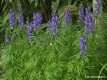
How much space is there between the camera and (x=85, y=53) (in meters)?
4.28

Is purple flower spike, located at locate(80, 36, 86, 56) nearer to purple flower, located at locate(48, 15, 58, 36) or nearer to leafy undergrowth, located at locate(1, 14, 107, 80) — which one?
leafy undergrowth, located at locate(1, 14, 107, 80)

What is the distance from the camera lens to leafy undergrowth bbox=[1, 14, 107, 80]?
170 inches

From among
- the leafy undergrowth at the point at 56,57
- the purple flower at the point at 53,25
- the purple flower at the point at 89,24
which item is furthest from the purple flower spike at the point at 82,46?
the purple flower at the point at 53,25

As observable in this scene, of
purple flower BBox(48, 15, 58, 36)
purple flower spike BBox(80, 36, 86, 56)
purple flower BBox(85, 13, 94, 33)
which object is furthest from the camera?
purple flower BBox(48, 15, 58, 36)

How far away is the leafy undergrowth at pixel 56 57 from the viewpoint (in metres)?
4.32

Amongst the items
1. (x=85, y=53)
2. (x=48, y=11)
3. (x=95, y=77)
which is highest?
(x=48, y=11)

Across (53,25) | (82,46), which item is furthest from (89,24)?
(53,25)

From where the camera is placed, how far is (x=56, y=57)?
4543 millimetres

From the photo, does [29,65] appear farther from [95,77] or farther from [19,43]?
[95,77]

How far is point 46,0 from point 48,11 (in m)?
0.24

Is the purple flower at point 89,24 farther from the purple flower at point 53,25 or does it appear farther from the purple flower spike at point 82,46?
the purple flower at point 53,25

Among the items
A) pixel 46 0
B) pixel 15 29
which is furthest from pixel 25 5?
pixel 15 29

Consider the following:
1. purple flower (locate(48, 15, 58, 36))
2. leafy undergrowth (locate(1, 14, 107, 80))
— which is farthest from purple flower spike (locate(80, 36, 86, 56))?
purple flower (locate(48, 15, 58, 36))

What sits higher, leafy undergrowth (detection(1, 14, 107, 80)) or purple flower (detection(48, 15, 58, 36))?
purple flower (detection(48, 15, 58, 36))
